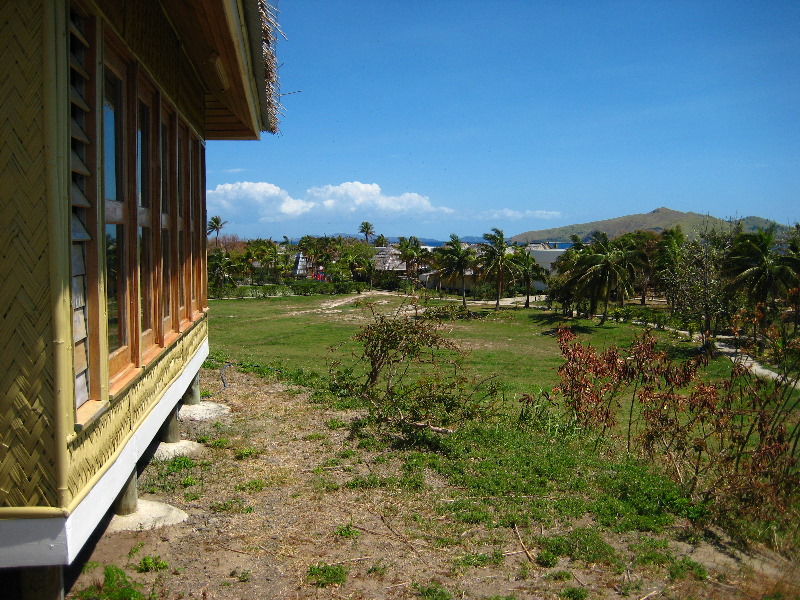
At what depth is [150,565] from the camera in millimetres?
4316

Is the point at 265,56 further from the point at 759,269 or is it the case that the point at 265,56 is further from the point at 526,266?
the point at 526,266

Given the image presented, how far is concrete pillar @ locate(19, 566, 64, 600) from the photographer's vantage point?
3.37 metres

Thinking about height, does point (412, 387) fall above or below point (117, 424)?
below

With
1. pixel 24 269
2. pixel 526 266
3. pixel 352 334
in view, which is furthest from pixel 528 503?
pixel 526 266

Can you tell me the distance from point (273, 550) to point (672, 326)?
34.4 metres

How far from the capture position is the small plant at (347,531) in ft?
16.8

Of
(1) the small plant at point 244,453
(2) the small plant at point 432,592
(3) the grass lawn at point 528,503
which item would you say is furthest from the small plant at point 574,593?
(1) the small plant at point 244,453

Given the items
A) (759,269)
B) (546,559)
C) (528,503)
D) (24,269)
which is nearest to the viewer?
(24,269)

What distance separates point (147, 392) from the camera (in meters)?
5.12

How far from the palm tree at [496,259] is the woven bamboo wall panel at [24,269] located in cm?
4215

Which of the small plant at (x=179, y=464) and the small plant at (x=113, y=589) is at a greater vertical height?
the small plant at (x=113, y=589)

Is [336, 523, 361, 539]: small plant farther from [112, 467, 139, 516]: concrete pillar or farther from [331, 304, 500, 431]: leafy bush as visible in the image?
[331, 304, 500, 431]: leafy bush

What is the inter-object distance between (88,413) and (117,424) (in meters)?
0.69

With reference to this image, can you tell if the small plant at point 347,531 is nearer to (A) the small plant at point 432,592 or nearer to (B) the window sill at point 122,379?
(A) the small plant at point 432,592
